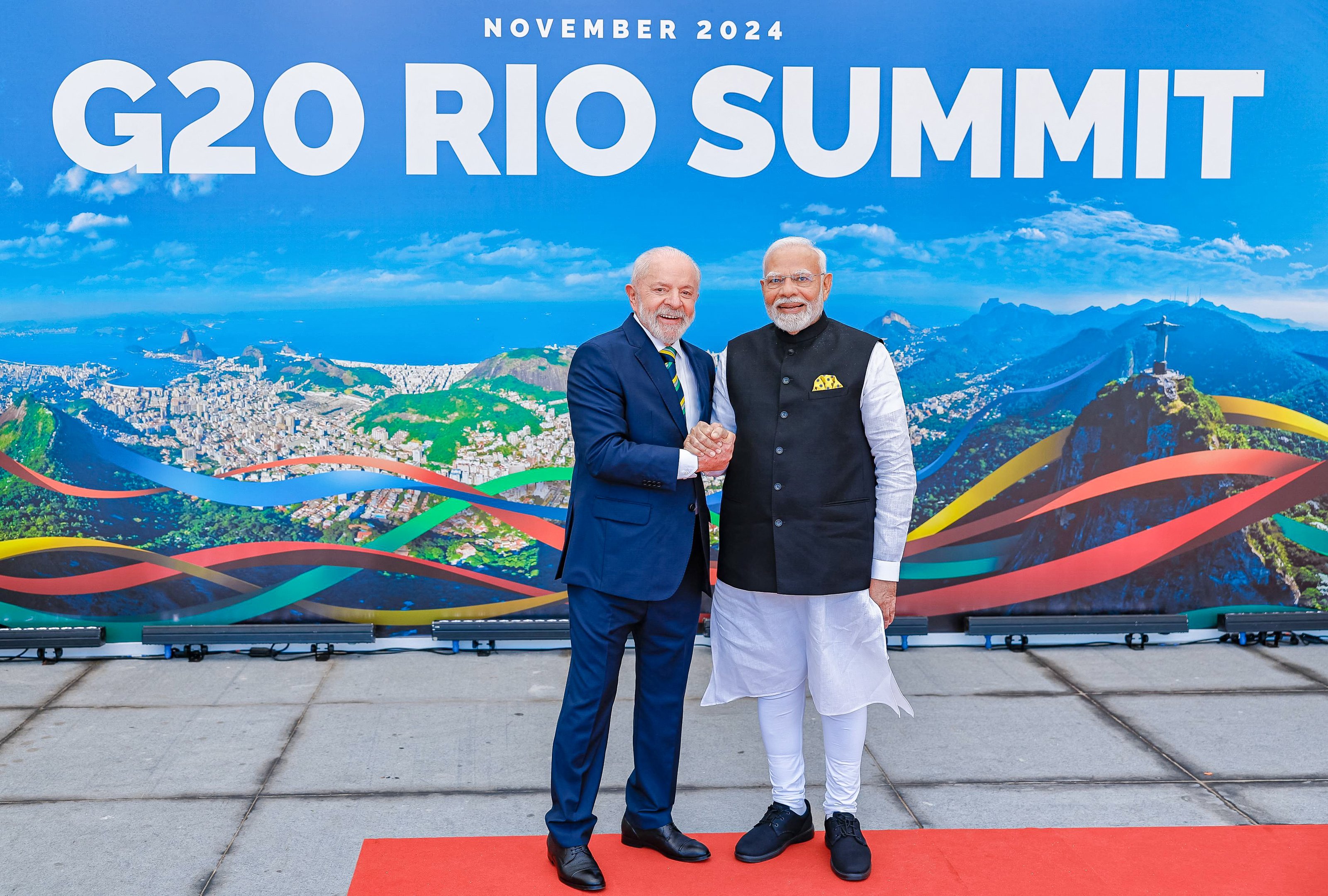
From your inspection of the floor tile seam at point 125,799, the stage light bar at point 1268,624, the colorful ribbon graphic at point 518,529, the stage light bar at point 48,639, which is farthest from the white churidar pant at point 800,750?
the stage light bar at point 48,639

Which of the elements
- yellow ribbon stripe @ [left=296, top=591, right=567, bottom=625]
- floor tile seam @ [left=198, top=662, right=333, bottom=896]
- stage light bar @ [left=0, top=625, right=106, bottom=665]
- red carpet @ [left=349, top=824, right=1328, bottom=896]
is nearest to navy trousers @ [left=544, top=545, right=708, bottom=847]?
red carpet @ [left=349, top=824, right=1328, bottom=896]

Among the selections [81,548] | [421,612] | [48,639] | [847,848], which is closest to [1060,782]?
[847,848]

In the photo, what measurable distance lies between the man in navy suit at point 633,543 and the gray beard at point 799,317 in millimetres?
208

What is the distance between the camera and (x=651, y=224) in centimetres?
445

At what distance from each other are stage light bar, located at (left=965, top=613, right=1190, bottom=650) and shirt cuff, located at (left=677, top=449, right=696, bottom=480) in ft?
8.33

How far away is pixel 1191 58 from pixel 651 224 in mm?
2449

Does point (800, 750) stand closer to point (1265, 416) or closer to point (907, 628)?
point (907, 628)

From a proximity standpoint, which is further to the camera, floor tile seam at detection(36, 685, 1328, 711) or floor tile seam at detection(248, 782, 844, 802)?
floor tile seam at detection(36, 685, 1328, 711)

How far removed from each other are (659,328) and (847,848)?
4.47ft

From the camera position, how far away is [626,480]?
2.37 metres

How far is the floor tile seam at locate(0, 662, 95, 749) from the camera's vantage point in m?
3.37

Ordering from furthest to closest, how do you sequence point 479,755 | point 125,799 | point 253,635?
point 253,635 < point 479,755 < point 125,799

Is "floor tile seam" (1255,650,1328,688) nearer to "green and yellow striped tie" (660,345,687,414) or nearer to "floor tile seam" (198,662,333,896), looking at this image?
"green and yellow striped tie" (660,345,687,414)

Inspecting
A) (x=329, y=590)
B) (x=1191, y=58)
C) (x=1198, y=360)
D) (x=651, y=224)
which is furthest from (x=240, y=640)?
(x=1191, y=58)
